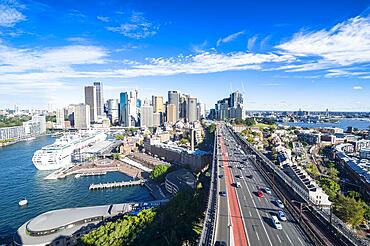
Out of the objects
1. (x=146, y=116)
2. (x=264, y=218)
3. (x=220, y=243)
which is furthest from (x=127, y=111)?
(x=220, y=243)

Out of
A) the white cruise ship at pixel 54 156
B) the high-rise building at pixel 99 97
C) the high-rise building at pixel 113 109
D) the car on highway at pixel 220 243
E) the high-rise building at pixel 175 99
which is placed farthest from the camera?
the high-rise building at pixel 113 109

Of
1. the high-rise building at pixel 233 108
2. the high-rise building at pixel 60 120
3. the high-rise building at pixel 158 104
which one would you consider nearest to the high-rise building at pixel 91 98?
the high-rise building at pixel 60 120

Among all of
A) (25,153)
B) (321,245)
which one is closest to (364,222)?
(321,245)

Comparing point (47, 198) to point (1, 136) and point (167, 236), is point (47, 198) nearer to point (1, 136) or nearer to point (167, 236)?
point (167, 236)

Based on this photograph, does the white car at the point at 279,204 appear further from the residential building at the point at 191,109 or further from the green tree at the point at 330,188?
the residential building at the point at 191,109

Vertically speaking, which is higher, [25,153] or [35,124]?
[35,124]

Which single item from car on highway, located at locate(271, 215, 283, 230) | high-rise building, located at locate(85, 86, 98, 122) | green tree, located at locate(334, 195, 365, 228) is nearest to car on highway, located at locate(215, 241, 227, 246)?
car on highway, located at locate(271, 215, 283, 230)
